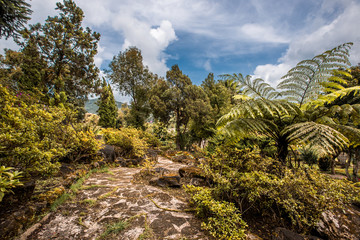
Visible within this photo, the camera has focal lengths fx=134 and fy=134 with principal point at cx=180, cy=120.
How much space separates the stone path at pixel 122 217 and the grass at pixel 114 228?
0.06 feet

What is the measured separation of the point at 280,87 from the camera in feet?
10.4

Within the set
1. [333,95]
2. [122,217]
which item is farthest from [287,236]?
[122,217]

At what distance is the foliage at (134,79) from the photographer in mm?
14859

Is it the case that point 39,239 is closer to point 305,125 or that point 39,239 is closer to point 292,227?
point 292,227

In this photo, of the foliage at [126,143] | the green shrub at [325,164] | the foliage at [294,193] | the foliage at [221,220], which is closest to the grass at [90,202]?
the foliage at [221,220]

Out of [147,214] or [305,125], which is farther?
[147,214]

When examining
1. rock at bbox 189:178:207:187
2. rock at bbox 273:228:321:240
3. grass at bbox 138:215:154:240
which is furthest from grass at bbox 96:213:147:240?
rock at bbox 273:228:321:240

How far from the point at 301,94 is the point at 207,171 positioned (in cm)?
272

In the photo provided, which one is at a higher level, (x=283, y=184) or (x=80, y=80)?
(x=80, y=80)

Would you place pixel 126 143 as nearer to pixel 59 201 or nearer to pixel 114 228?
pixel 59 201

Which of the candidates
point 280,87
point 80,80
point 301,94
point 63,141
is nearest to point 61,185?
point 63,141

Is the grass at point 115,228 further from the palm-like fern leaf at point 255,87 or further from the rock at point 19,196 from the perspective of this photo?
the palm-like fern leaf at point 255,87

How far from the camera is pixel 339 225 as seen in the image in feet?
6.46

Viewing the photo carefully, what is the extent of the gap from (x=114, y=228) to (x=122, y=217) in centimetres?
30
